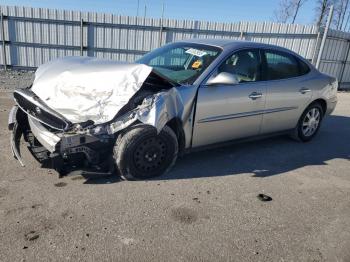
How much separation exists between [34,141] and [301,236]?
126 inches

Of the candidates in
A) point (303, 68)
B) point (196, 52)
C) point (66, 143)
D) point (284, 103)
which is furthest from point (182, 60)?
point (303, 68)

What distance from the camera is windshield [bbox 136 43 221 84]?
4277 mm

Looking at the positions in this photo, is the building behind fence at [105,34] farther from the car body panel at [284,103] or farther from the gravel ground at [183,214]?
the gravel ground at [183,214]

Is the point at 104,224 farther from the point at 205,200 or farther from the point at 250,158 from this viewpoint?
the point at 250,158

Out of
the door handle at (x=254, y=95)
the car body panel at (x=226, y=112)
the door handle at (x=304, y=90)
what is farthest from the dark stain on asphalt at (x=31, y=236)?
→ the door handle at (x=304, y=90)

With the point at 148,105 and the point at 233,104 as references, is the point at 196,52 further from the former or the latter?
the point at 148,105

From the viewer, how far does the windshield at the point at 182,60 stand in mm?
4277

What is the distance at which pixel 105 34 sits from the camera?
12.8 metres

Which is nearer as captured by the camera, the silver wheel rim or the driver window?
the driver window

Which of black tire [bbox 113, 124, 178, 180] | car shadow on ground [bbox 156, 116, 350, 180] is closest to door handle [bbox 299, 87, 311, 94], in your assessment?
car shadow on ground [bbox 156, 116, 350, 180]

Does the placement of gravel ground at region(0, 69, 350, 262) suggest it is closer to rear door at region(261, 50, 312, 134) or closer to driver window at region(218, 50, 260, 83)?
rear door at region(261, 50, 312, 134)

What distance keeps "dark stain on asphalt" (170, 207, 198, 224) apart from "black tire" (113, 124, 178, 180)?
0.70 m

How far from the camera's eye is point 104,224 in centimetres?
308

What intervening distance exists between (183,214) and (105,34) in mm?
10832
